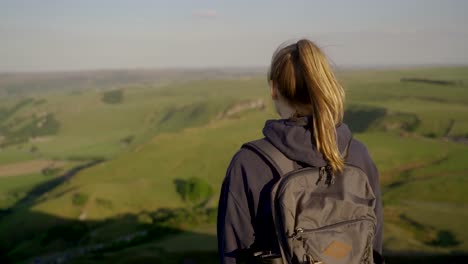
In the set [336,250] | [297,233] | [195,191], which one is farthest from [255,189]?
[195,191]

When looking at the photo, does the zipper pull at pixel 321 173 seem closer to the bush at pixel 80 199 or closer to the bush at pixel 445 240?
the bush at pixel 445 240

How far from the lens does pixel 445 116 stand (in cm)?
7181

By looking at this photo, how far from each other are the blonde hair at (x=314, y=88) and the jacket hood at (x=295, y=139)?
45 millimetres

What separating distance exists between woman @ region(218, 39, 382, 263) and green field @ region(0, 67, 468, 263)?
101cm

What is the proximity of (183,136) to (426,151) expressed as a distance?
31.9 meters

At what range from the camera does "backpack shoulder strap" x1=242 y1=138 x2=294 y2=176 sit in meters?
3.00

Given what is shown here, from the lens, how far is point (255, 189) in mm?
3041

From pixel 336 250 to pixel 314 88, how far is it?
1.01m

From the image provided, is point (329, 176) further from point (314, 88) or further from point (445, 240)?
point (445, 240)

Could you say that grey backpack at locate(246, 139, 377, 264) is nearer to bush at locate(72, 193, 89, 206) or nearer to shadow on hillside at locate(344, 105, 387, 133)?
bush at locate(72, 193, 89, 206)

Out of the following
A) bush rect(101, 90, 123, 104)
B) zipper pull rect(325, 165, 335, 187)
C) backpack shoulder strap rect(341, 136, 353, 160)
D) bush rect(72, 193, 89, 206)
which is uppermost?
backpack shoulder strap rect(341, 136, 353, 160)

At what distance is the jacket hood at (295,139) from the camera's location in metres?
2.98

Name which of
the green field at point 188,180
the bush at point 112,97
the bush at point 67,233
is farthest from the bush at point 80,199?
the bush at point 112,97

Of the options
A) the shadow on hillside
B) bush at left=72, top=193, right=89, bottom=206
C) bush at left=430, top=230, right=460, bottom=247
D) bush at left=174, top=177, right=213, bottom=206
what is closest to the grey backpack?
bush at left=430, top=230, right=460, bottom=247
